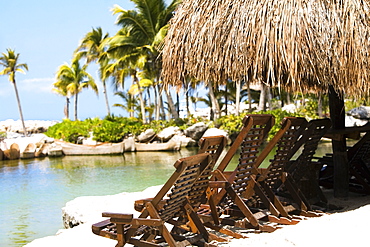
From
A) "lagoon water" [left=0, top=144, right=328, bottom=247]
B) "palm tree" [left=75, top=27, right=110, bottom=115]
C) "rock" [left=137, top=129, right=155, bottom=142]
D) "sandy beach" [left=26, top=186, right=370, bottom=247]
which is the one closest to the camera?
"sandy beach" [left=26, top=186, right=370, bottom=247]

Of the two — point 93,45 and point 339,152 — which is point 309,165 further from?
point 93,45

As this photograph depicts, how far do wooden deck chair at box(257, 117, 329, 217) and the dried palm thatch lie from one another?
0.46 m

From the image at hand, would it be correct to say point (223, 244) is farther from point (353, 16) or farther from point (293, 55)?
point (353, 16)

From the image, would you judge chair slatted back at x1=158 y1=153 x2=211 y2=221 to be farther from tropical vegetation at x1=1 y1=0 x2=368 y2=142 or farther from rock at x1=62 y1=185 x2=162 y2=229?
tropical vegetation at x1=1 y1=0 x2=368 y2=142

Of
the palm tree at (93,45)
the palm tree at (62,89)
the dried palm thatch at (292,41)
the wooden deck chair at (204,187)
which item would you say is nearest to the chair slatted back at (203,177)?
the wooden deck chair at (204,187)

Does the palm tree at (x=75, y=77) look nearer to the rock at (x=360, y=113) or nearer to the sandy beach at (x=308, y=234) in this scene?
the rock at (x=360, y=113)

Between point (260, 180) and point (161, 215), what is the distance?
1.33m

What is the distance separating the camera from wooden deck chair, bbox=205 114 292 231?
4137 mm

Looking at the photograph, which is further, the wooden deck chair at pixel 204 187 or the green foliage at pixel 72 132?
the green foliage at pixel 72 132

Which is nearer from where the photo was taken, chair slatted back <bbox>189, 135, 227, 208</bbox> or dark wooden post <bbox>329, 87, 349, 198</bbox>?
chair slatted back <bbox>189, 135, 227, 208</bbox>

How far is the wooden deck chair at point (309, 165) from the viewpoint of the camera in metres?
4.88

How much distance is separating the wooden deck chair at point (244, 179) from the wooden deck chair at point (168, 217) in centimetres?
38

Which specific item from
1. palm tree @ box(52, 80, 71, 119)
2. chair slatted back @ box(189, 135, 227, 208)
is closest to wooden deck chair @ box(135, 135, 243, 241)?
chair slatted back @ box(189, 135, 227, 208)

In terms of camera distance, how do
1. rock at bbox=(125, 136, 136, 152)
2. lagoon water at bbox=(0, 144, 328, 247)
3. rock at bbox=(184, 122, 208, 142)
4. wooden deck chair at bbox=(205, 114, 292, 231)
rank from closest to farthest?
wooden deck chair at bbox=(205, 114, 292, 231) → lagoon water at bbox=(0, 144, 328, 247) → rock at bbox=(125, 136, 136, 152) → rock at bbox=(184, 122, 208, 142)
